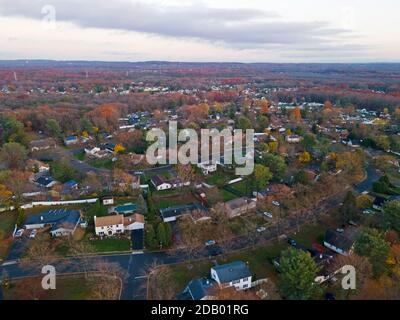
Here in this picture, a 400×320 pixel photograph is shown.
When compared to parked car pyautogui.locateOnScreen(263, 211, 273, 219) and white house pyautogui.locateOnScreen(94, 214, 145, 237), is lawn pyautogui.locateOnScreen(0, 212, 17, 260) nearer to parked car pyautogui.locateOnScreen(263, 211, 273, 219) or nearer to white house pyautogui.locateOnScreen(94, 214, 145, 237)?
white house pyautogui.locateOnScreen(94, 214, 145, 237)

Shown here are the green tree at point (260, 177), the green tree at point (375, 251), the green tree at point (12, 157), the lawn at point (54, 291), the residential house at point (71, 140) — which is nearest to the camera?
the lawn at point (54, 291)

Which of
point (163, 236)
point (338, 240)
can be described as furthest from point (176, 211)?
point (338, 240)

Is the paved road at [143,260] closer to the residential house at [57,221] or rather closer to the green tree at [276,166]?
the residential house at [57,221]

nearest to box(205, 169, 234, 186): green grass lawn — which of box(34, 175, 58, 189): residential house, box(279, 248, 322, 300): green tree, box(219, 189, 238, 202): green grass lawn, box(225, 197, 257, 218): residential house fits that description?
box(219, 189, 238, 202): green grass lawn

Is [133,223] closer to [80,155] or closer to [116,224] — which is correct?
[116,224]

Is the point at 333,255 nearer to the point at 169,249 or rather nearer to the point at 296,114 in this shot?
the point at 169,249

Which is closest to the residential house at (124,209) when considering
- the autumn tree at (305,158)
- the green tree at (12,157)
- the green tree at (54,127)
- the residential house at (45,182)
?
the residential house at (45,182)
